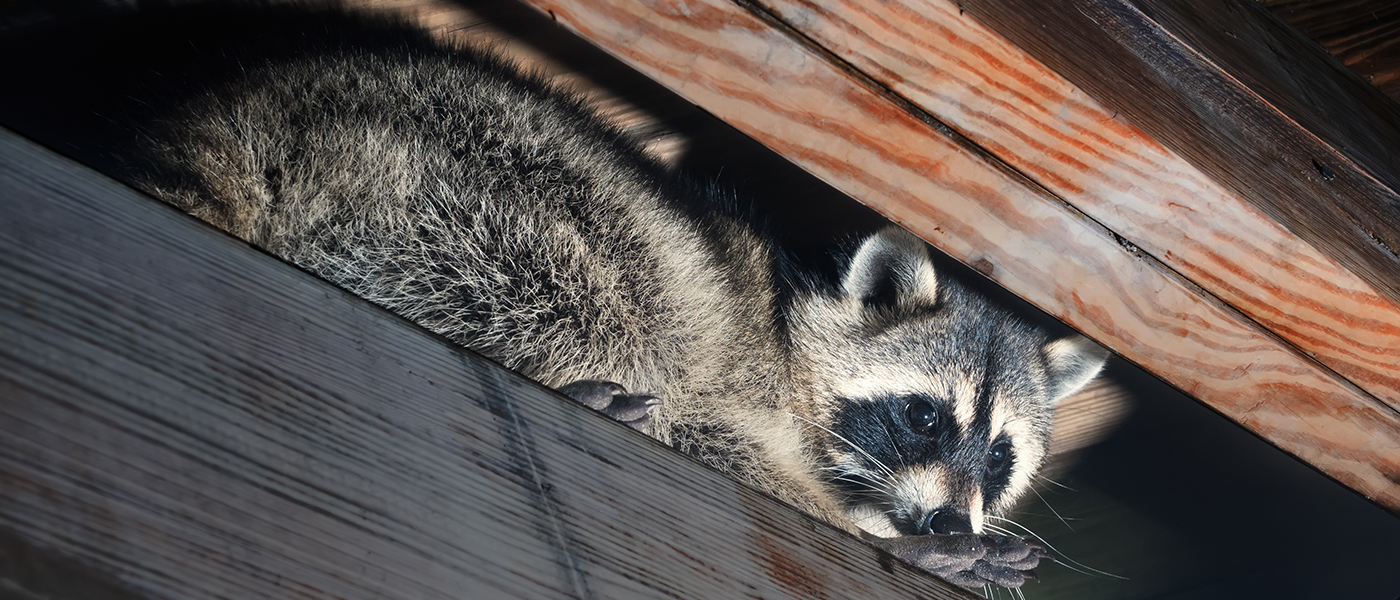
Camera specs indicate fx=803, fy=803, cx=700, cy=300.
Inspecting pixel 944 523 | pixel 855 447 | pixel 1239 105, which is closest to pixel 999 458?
pixel 944 523

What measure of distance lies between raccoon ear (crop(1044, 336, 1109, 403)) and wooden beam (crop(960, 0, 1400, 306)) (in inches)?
40.0

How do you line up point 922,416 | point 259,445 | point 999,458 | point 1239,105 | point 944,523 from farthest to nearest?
point 999,458
point 922,416
point 944,523
point 1239,105
point 259,445

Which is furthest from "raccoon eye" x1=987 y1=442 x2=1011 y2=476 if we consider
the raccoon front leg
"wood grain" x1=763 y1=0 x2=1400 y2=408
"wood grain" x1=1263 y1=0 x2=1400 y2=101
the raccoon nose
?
"wood grain" x1=1263 y1=0 x2=1400 y2=101

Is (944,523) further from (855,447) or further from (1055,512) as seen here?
(1055,512)

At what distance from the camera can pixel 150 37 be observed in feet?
4.87

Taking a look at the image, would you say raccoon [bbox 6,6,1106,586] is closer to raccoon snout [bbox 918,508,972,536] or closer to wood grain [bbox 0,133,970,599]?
raccoon snout [bbox 918,508,972,536]

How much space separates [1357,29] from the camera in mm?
2094

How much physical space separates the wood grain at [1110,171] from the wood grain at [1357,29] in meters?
0.97

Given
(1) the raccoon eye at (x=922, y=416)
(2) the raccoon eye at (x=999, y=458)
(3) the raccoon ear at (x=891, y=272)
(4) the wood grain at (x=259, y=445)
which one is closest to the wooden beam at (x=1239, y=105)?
(4) the wood grain at (x=259, y=445)

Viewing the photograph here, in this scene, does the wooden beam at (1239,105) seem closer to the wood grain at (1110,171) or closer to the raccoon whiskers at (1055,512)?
the wood grain at (1110,171)

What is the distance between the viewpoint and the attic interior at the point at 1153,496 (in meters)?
2.22

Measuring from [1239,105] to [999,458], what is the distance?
4.71 ft

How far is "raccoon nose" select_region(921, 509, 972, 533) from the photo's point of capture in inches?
87.0

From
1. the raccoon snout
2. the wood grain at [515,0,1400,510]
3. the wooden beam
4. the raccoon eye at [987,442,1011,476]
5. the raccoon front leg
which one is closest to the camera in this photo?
the wood grain at [515,0,1400,510]
